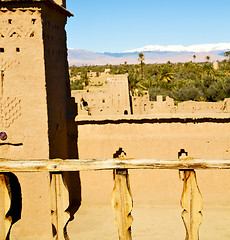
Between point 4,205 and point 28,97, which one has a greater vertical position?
point 28,97

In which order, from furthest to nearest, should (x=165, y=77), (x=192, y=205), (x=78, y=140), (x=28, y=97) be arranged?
1. (x=165, y=77)
2. (x=78, y=140)
3. (x=28, y=97)
4. (x=192, y=205)

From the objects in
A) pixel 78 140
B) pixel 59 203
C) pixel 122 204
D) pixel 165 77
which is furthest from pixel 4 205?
pixel 165 77

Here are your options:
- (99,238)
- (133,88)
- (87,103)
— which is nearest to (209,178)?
(99,238)

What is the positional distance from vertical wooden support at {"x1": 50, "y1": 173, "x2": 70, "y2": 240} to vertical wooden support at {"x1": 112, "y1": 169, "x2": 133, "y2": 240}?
34 centimetres

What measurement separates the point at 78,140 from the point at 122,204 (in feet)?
28.3

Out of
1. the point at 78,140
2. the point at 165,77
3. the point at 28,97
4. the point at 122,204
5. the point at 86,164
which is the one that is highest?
the point at 165,77

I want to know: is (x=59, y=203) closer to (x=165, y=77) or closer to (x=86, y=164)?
(x=86, y=164)

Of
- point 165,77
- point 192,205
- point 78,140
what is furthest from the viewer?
point 165,77

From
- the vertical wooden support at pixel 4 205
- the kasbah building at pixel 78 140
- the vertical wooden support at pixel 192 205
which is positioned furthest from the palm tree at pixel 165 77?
the vertical wooden support at pixel 4 205

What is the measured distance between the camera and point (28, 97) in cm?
864

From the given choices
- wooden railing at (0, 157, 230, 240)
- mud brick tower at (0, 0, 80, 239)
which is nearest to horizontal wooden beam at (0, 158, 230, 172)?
wooden railing at (0, 157, 230, 240)

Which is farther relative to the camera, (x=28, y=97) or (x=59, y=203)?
(x=28, y=97)

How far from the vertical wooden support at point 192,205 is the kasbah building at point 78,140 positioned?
22.6 ft

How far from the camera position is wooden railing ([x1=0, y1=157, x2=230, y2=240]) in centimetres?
207
